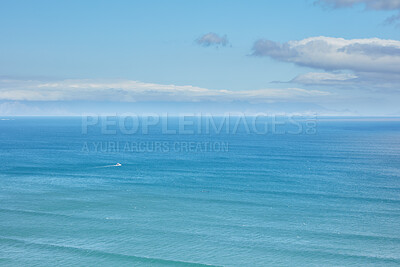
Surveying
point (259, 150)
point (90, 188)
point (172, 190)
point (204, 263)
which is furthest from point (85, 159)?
point (204, 263)

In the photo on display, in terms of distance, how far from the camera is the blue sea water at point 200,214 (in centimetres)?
3997

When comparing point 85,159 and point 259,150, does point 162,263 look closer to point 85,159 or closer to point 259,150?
point 85,159

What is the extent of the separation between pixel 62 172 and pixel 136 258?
49.6 metres

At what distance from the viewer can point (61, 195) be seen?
205 ft

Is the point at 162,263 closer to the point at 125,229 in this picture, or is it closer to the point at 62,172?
the point at 125,229

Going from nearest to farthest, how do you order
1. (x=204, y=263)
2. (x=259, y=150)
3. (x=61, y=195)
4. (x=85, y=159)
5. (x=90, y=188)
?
(x=204, y=263) < (x=61, y=195) < (x=90, y=188) < (x=85, y=159) < (x=259, y=150)

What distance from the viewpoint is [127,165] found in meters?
93.3

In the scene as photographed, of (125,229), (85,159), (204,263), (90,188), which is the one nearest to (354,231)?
(204,263)

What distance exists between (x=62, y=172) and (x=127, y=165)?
55.1 ft

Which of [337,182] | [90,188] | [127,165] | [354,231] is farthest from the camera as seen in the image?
[127,165]

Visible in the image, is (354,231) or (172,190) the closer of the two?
(354,231)

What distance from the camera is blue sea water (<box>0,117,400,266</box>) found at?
40.0 metres

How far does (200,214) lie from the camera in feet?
173

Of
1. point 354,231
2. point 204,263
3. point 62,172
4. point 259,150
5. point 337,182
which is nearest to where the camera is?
point 204,263
